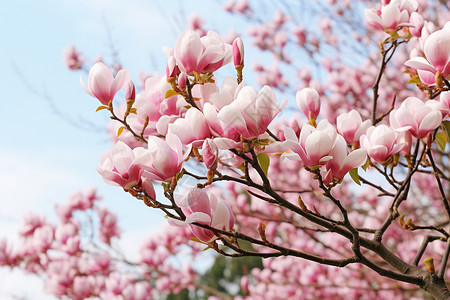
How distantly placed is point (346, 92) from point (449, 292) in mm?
3208

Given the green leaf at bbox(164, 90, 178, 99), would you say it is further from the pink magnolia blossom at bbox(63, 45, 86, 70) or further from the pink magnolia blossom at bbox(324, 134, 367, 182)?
the pink magnolia blossom at bbox(63, 45, 86, 70)

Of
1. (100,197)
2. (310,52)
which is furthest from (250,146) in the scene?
(310,52)

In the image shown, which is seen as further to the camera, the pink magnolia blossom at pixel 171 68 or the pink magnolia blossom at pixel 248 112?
the pink magnolia blossom at pixel 171 68

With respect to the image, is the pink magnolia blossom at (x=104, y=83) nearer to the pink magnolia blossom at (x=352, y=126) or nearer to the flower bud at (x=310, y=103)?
the flower bud at (x=310, y=103)

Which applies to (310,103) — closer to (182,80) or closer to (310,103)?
(310,103)

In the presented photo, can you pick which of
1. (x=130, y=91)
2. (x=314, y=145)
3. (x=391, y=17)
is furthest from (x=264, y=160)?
(x=391, y=17)

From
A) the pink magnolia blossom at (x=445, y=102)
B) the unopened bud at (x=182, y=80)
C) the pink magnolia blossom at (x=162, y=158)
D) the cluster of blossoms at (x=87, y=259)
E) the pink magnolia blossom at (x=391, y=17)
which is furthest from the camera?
the cluster of blossoms at (x=87, y=259)

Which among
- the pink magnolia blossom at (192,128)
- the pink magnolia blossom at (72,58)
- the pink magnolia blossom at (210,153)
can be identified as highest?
the pink magnolia blossom at (72,58)

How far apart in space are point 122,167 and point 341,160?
1.58 ft

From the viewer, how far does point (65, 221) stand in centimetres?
358

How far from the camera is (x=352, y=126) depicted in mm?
1241

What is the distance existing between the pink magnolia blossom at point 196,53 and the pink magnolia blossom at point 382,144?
0.42 m

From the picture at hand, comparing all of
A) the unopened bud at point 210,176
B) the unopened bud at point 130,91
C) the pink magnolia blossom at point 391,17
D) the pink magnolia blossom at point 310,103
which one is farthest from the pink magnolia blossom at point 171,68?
the pink magnolia blossom at point 391,17

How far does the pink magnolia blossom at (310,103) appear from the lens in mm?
1256
